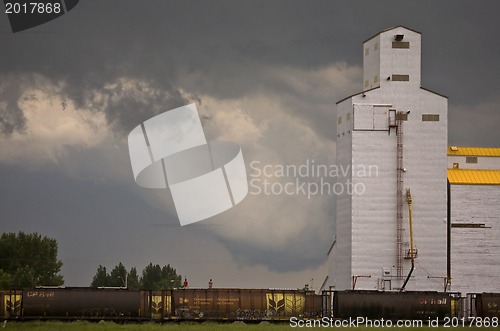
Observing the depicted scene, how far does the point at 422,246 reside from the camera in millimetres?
81750

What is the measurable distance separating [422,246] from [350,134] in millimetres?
12082

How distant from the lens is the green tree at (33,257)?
150 m

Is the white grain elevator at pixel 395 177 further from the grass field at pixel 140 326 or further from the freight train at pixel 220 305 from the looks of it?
the grass field at pixel 140 326

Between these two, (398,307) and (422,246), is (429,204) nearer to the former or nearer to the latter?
(422,246)

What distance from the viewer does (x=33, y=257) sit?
505 feet

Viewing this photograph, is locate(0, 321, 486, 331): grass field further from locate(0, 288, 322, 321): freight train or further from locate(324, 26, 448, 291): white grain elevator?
locate(324, 26, 448, 291): white grain elevator

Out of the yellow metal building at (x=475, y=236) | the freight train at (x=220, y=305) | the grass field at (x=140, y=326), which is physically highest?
the yellow metal building at (x=475, y=236)

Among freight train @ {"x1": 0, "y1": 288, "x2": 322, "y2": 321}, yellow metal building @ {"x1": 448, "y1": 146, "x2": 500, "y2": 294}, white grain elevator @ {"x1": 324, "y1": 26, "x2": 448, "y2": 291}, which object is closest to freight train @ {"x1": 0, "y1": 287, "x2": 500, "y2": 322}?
freight train @ {"x1": 0, "y1": 288, "x2": 322, "y2": 321}

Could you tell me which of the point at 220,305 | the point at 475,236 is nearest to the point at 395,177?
the point at 475,236

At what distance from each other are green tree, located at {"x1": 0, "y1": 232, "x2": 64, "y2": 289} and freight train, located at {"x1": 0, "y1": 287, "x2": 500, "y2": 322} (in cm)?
8143

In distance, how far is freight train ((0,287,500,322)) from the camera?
2682 inches

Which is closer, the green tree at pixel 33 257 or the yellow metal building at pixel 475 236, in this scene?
the yellow metal building at pixel 475 236

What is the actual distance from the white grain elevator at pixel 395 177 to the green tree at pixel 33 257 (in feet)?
262

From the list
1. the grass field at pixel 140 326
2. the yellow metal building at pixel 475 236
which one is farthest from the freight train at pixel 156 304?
the yellow metal building at pixel 475 236
